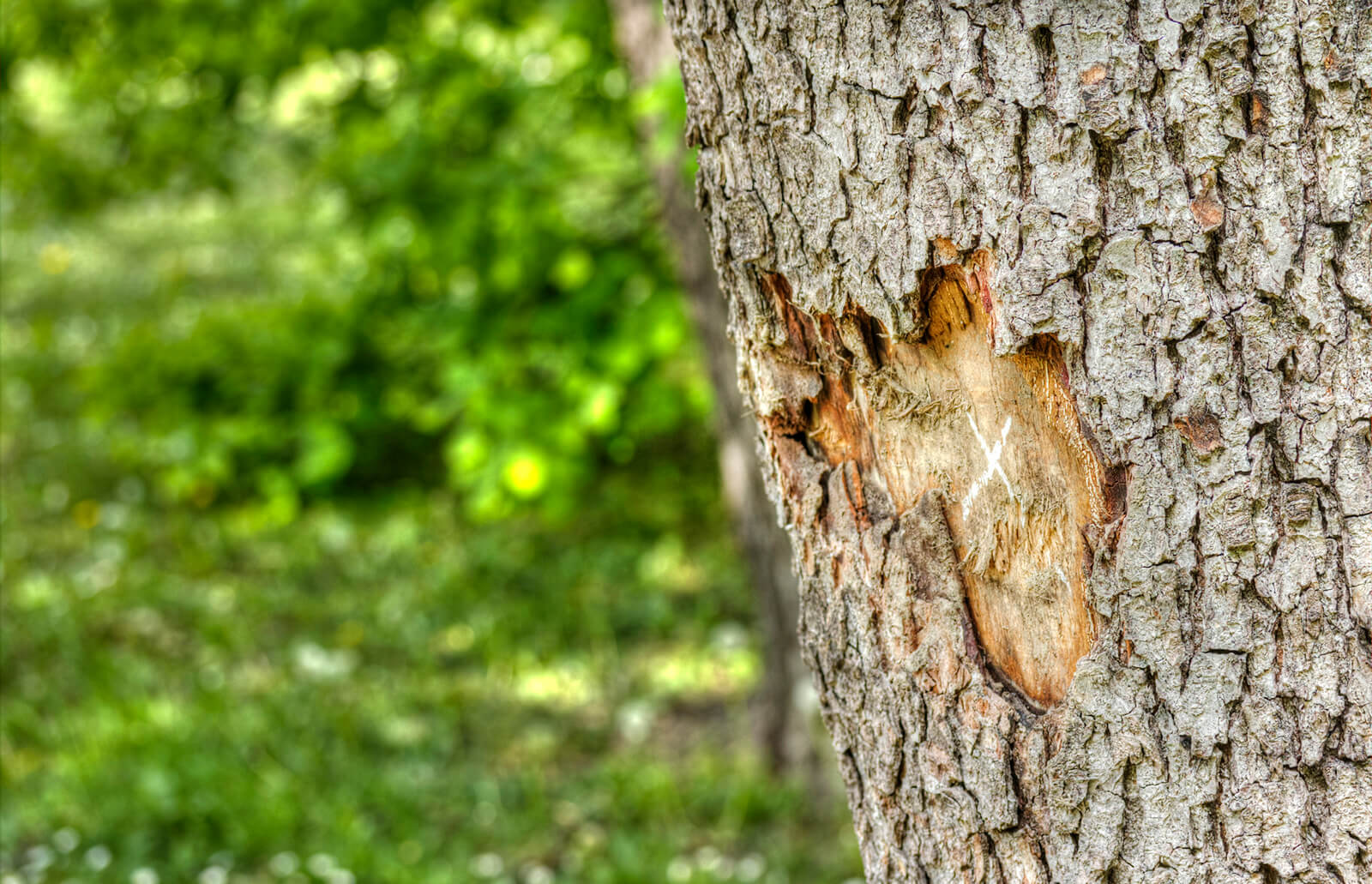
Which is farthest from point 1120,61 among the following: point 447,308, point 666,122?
point 447,308

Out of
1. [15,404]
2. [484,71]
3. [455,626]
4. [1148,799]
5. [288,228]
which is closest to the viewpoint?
[1148,799]

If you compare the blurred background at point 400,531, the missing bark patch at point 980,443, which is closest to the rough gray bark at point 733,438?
the blurred background at point 400,531

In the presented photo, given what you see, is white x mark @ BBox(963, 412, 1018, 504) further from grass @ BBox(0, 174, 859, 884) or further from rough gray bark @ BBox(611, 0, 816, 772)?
grass @ BBox(0, 174, 859, 884)

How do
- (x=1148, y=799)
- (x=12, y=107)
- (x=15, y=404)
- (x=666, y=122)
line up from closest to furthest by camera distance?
(x=1148, y=799) → (x=666, y=122) → (x=12, y=107) → (x=15, y=404)

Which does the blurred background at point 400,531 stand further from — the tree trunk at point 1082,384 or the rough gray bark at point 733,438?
the tree trunk at point 1082,384

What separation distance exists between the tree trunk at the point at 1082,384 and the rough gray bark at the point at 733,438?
195 centimetres

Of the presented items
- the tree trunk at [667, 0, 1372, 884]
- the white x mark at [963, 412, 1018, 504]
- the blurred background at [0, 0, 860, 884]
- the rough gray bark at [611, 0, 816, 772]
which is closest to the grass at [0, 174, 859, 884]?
Answer: the blurred background at [0, 0, 860, 884]

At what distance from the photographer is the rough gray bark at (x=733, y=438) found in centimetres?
334

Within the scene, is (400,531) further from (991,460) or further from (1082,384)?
(1082,384)

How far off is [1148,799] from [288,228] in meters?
9.78

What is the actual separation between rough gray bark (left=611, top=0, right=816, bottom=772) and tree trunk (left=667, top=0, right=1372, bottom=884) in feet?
6.39

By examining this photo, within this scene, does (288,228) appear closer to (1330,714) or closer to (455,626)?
(455,626)

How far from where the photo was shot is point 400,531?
19.3 feet

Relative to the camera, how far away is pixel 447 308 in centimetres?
469
